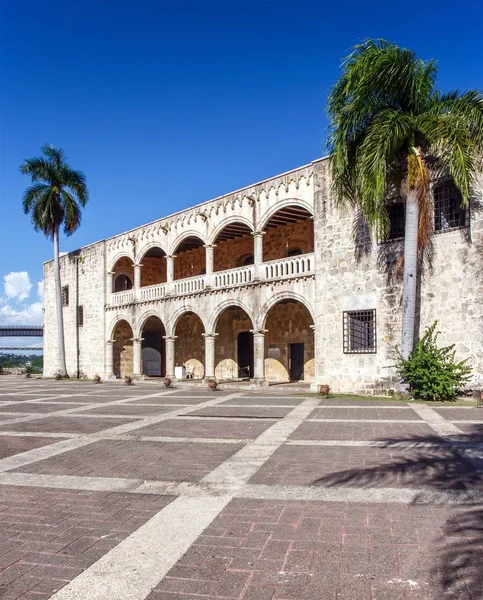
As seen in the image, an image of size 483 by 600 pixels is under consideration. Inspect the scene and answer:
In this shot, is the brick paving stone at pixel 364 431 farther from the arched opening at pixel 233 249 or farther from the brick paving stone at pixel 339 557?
the arched opening at pixel 233 249

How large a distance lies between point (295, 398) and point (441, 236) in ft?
20.9

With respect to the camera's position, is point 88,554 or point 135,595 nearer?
point 135,595

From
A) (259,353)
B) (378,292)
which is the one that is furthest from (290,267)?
(378,292)

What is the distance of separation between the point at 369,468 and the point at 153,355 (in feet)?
83.5

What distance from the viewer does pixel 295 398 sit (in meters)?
16.0

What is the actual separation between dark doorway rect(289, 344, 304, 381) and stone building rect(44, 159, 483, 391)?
51mm

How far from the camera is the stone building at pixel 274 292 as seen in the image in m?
15.2

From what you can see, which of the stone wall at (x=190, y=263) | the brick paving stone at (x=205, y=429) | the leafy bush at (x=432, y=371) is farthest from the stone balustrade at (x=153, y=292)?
the brick paving stone at (x=205, y=429)

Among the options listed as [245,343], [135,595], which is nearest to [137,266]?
[245,343]

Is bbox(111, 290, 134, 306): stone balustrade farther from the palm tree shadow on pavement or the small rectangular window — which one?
the palm tree shadow on pavement

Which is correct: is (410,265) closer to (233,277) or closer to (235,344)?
(233,277)

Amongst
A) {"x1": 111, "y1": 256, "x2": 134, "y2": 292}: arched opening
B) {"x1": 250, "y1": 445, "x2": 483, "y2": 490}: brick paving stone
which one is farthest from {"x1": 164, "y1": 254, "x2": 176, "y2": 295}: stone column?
{"x1": 250, "y1": 445, "x2": 483, "y2": 490}: brick paving stone

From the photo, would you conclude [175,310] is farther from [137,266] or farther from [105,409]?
[105,409]

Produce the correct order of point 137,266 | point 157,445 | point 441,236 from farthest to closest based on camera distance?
→ point 137,266, point 441,236, point 157,445
